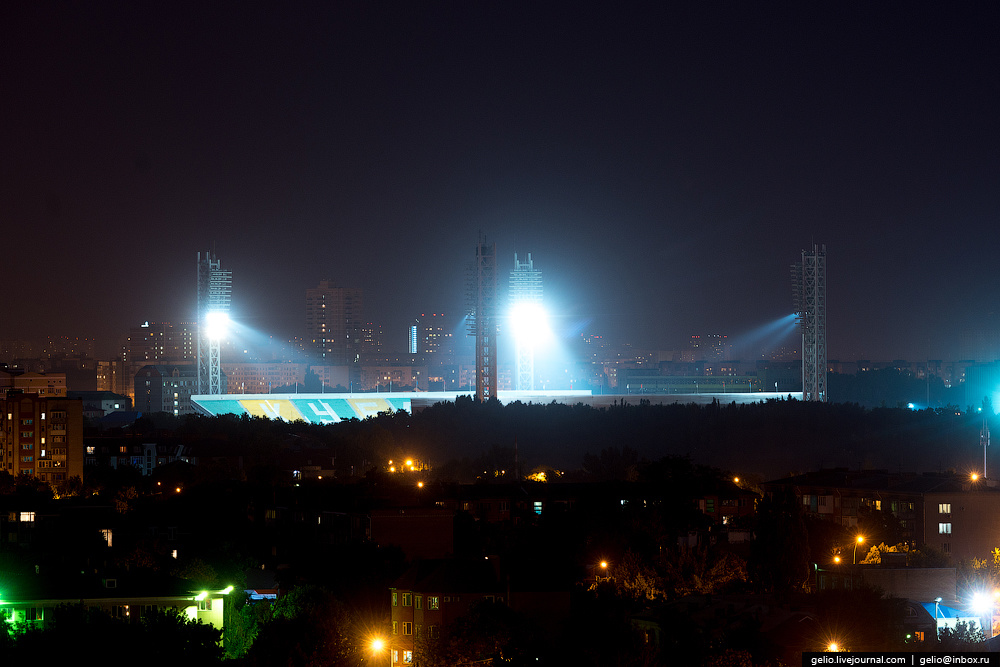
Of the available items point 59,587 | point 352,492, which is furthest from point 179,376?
point 59,587

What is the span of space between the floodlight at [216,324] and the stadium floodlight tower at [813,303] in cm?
1584

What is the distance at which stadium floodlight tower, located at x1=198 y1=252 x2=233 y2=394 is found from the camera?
119 ft

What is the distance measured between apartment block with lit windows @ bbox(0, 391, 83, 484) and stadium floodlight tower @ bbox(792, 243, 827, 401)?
674 inches

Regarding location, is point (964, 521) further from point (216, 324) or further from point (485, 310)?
point (216, 324)

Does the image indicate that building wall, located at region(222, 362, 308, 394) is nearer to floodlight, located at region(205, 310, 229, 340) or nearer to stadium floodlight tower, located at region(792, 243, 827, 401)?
floodlight, located at region(205, 310, 229, 340)

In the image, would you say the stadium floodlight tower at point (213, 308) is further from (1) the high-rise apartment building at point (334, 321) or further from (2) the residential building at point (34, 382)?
(1) the high-rise apartment building at point (334, 321)

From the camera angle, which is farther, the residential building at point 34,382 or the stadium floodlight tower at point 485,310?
the residential building at point 34,382

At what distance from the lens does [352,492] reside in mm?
19828

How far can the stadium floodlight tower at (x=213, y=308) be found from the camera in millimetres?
36312

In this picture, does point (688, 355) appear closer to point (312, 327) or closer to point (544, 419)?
point (312, 327)

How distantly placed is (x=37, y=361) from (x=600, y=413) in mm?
51821

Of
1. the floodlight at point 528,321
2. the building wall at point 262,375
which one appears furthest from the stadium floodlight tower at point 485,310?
the building wall at point 262,375

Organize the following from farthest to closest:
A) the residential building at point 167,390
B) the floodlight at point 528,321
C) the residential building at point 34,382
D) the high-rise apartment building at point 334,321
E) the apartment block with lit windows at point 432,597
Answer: the high-rise apartment building at point 334,321 < the residential building at point 167,390 < the residential building at point 34,382 < the floodlight at point 528,321 < the apartment block with lit windows at point 432,597

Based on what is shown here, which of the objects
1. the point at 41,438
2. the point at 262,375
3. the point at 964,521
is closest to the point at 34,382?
the point at 41,438
